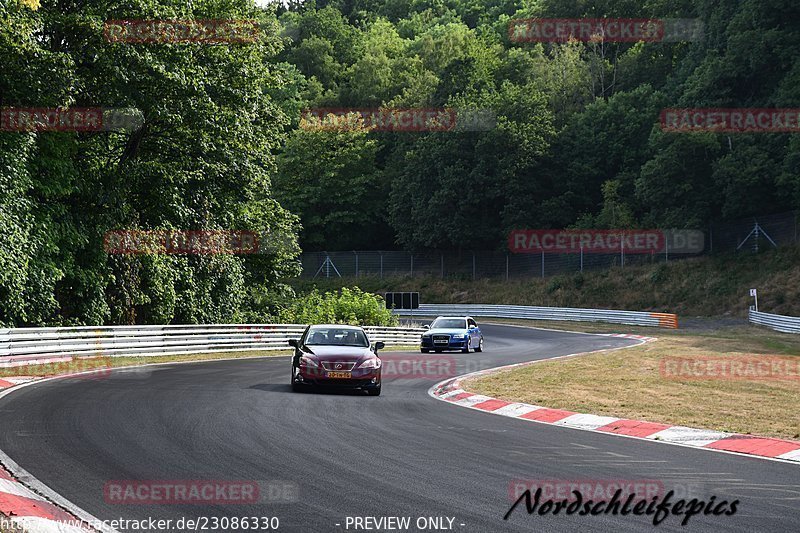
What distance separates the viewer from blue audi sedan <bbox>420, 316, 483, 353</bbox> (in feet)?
119

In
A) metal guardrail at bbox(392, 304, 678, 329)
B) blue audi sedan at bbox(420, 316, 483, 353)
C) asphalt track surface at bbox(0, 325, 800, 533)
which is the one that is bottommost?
metal guardrail at bbox(392, 304, 678, 329)

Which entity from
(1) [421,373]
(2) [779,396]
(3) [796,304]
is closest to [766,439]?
(2) [779,396]

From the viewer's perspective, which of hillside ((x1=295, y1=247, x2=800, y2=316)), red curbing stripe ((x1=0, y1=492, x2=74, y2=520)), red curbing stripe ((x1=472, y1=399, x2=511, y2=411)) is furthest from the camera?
hillside ((x1=295, y1=247, x2=800, y2=316))

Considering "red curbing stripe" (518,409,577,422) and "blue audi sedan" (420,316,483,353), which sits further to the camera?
"blue audi sedan" (420,316,483,353)

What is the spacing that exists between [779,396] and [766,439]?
776 cm

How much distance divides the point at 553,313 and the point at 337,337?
47323mm

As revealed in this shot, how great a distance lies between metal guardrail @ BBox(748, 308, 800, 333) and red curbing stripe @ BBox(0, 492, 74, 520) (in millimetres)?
46146

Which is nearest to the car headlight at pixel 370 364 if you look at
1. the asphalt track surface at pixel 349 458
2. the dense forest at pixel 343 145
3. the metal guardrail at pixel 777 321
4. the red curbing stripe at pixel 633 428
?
the asphalt track surface at pixel 349 458

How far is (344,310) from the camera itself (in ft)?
149

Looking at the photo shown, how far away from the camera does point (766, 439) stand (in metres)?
11.9

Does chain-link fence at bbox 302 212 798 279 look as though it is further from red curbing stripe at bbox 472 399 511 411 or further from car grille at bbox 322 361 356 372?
car grille at bbox 322 361 356 372

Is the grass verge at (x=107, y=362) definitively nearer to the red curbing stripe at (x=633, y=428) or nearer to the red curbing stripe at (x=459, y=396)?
the red curbing stripe at (x=459, y=396)

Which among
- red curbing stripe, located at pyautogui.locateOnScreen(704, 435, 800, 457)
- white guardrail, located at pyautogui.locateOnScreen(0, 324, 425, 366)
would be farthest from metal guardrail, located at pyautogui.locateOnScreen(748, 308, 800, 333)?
red curbing stripe, located at pyautogui.locateOnScreen(704, 435, 800, 457)

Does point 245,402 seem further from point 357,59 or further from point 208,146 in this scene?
point 357,59
